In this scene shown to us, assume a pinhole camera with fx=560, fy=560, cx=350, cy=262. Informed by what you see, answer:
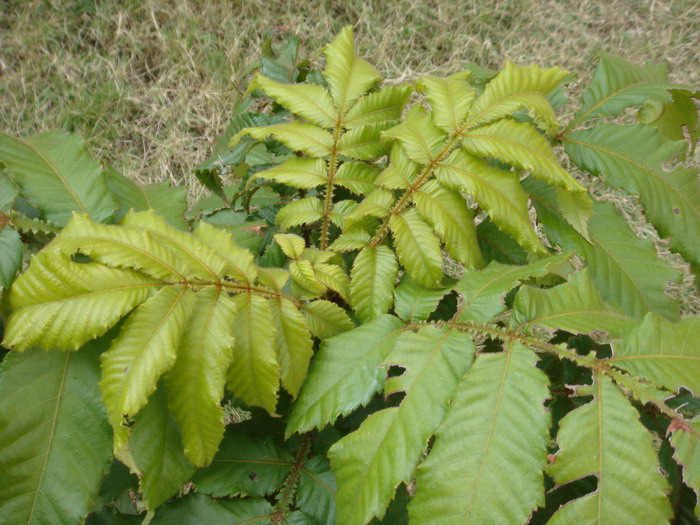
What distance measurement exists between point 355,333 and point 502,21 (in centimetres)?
272

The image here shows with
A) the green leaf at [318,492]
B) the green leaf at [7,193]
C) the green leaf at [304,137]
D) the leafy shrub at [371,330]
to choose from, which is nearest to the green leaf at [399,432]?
the leafy shrub at [371,330]

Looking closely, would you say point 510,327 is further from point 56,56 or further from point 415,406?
point 56,56

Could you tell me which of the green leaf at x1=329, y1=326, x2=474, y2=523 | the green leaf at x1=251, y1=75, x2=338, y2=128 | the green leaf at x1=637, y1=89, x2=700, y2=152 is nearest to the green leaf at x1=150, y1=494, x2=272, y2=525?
the green leaf at x1=329, y1=326, x2=474, y2=523

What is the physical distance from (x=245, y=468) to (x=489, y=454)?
0.49 meters

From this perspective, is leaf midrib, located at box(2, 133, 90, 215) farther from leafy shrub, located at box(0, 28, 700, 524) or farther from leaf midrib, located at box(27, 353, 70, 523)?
leaf midrib, located at box(27, 353, 70, 523)

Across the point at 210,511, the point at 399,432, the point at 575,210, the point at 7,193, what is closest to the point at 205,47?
the point at 7,193

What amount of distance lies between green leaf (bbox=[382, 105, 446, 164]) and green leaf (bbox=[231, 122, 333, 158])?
13 centimetres

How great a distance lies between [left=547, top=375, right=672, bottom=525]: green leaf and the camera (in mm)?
683

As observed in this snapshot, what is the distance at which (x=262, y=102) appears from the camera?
1611 mm

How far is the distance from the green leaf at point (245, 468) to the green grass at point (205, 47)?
1995mm

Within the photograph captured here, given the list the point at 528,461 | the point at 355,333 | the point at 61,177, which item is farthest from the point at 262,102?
the point at 528,461

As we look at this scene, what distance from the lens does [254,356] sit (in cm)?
81

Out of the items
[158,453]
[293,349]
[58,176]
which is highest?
[58,176]

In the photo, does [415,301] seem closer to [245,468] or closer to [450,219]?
[450,219]
